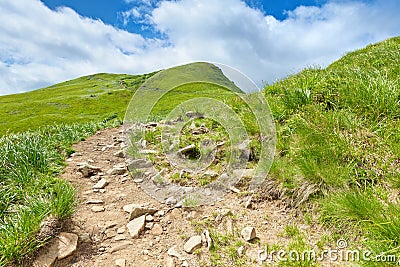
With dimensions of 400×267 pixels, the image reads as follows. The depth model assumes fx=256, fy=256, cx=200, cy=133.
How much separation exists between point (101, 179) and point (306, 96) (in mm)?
4835

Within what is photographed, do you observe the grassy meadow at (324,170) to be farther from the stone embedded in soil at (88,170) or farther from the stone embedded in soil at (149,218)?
the stone embedded in soil at (149,218)

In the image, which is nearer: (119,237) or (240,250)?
(240,250)

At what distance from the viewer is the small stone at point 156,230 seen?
12.0 feet

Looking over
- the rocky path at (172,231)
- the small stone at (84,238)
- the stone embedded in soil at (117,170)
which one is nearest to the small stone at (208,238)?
the rocky path at (172,231)

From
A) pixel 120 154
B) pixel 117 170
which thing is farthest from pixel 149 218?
pixel 120 154

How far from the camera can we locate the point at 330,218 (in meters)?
3.05

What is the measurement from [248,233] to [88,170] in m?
4.36

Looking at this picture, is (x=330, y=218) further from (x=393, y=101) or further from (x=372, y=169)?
(x=393, y=101)

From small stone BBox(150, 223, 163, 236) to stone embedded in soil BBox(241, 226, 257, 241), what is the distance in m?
1.19

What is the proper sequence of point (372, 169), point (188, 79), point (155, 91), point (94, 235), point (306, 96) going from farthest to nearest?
point (306, 96)
point (155, 91)
point (188, 79)
point (94, 235)
point (372, 169)

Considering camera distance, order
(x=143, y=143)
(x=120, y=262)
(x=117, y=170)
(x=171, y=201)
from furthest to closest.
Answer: (x=143, y=143) → (x=117, y=170) → (x=171, y=201) → (x=120, y=262)

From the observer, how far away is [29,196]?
441 cm

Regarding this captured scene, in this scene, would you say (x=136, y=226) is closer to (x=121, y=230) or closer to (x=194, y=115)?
(x=121, y=230)

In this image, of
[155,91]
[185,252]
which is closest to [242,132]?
[155,91]
